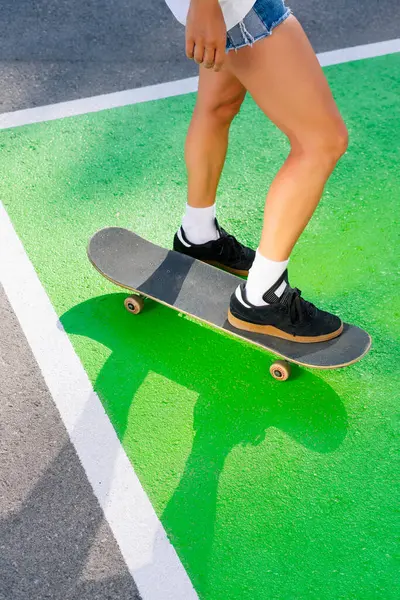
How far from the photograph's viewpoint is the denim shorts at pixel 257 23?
2.22 m

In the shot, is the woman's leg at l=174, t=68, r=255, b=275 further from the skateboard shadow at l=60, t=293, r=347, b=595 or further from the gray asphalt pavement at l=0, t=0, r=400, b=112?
the gray asphalt pavement at l=0, t=0, r=400, b=112

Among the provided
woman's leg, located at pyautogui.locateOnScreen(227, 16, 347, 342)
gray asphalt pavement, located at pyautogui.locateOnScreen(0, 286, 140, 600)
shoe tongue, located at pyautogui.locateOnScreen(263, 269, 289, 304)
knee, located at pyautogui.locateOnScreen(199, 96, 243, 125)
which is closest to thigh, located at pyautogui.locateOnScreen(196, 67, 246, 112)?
knee, located at pyautogui.locateOnScreen(199, 96, 243, 125)

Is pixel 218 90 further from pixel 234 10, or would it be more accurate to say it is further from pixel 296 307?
pixel 296 307

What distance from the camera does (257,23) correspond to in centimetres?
222

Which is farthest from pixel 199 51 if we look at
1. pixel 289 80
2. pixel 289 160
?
pixel 289 160

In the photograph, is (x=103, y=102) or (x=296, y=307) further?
(x=103, y=102)

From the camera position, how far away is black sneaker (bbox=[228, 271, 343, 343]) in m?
2.81

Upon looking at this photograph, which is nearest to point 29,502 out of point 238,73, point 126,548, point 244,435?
point 126,548

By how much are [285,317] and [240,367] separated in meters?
0.27

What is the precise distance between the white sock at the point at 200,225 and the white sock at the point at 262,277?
44 centimetres

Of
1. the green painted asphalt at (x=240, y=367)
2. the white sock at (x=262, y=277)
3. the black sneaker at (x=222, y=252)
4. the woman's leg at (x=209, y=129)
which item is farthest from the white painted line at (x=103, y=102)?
the white sock at (x=262, y=277)

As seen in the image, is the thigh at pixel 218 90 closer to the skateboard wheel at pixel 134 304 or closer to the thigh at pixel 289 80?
the thigh at pixel 289 80

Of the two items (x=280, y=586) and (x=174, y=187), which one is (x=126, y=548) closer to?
(x=280, y=586)

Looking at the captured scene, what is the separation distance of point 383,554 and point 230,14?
167 cm
